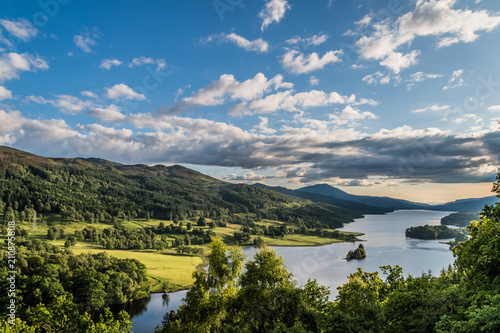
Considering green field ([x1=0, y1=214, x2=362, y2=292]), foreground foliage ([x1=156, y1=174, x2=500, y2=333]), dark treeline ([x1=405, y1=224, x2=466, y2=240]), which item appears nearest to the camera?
foreground foliage ([x1=156, y1=174, x2=500, y2=333])

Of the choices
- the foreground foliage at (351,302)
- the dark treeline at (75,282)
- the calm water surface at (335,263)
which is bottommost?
the calm water surface at (335,263)

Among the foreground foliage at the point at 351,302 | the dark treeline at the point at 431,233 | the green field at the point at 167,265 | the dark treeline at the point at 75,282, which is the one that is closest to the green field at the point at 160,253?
the green field at the point at 167,265

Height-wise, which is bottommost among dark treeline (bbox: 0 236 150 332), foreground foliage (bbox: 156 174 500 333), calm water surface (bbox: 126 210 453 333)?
calm water surface (bbox: 126 210 453 333)

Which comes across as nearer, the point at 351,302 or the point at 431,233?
the point at 351,302

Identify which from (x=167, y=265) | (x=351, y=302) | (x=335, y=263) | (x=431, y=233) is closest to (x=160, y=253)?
(x=167, y=265)

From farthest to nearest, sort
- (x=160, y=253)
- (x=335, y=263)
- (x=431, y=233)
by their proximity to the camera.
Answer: (x=431, y=233)
(x=160, y=253)
(x=335, y=263)

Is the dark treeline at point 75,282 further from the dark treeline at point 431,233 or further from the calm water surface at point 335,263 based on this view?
the dark treeline at point 431,233

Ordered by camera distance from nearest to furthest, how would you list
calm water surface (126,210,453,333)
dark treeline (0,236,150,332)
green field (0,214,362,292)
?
1. dark treeline (0,236,150,332)
2. calm water surface (126,210,453,333)
3. green field (0,214,362,292)

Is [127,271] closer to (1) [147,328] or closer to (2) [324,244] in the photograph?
(1) [147,328]

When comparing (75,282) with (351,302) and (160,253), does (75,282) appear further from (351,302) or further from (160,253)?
(351,302)

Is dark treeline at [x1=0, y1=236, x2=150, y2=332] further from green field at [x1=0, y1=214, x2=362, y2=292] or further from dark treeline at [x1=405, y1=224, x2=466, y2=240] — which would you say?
dark treeline at [x1=405, y1=224, x2=466, y2=240]

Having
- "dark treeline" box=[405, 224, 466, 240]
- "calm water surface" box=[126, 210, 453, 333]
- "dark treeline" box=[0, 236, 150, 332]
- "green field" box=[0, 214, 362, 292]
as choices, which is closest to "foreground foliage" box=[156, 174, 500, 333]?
"dark treeline" box=[0, 236, 150, 332]

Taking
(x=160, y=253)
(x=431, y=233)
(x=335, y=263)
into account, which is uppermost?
(x=431, y=233)

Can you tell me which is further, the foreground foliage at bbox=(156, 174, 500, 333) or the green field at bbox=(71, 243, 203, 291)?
the green field at bbox=(71, 243, 203, 291)
